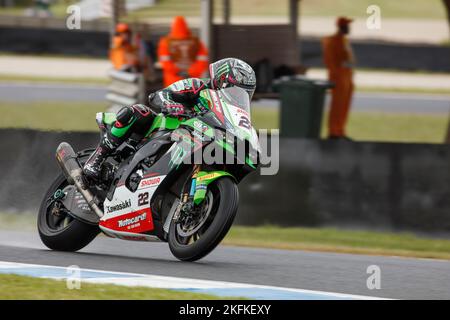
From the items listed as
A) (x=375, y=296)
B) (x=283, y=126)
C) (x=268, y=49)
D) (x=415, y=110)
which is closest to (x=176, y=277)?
(x=375, y=296)

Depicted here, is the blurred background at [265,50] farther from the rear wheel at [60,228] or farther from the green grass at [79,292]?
the green grass at [79,292]

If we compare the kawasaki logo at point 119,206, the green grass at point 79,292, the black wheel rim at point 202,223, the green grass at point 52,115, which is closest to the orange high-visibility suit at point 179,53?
the green grass at point 52,115

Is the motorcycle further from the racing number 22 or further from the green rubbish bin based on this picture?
the green rubbish bin

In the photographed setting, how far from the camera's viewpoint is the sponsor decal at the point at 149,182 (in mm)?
7934

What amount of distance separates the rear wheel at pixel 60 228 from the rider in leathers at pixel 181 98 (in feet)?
2.17

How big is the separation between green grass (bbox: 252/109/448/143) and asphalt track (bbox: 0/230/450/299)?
1054cm

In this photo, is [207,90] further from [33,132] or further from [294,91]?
[294,91]

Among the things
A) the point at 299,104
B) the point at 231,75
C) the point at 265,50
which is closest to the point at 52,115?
the point at 265,50

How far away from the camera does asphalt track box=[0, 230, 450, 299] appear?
739 cm

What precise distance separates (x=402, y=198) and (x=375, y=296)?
12.2ft

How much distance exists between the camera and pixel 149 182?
26.2ft

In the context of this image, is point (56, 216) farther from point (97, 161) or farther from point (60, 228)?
point (97, 161)

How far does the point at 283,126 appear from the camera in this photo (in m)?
15.1

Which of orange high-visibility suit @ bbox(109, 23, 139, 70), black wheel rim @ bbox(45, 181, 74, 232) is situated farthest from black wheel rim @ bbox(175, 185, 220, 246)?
orange high-visibility suit @ bbox(109, 23, 139, 70)
